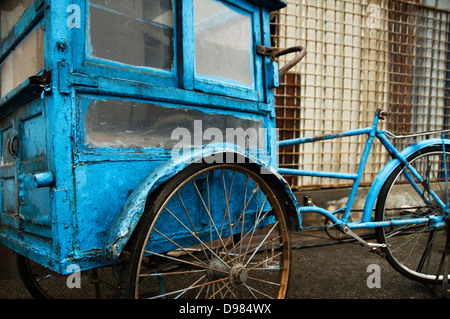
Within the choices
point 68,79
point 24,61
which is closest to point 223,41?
point 68,79

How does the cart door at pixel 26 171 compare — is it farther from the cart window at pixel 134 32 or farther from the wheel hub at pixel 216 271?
the wheel hub at pixel 216 271

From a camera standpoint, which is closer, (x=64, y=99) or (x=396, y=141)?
(x=64, y=99)

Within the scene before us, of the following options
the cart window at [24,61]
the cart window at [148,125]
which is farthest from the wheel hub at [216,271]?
the cart window at [24,61]

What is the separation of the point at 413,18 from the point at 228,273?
529 cm

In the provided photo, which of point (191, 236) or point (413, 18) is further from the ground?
point (413, 18)

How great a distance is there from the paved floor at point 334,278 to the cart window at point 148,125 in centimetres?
130

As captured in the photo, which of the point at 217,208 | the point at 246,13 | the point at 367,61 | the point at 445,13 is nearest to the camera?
the point at 217,208

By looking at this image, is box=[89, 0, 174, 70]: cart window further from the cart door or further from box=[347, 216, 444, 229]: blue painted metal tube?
box=[347, 216, 444, 229]: blue painted metal tube

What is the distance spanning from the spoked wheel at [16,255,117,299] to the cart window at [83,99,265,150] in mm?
959

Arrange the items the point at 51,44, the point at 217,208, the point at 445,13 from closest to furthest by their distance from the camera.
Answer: the point at 51,44, the point at 217,208, the point at 445,13

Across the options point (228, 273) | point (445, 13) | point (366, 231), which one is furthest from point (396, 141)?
point (228, 273)

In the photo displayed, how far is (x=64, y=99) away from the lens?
4.02 feet

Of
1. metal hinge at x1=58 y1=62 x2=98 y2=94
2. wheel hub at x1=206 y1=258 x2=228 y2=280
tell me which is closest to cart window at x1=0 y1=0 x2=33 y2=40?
metal hinge at x1=58 y1=62 x2=98 y2=94

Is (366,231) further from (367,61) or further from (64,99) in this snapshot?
(64,99)
